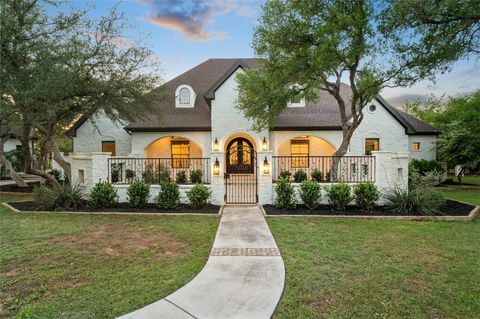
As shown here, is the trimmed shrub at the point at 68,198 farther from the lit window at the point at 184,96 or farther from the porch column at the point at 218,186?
the lit window at the point at 184,96

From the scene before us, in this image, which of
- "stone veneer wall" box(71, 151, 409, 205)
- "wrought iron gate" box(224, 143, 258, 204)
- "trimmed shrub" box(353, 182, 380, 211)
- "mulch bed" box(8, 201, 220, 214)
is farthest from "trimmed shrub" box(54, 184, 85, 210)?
"trimmed shrub" box(353, 182, 380, 211)

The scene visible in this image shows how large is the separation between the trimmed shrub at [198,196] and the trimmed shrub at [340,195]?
459 centimetres

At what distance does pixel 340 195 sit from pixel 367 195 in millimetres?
987

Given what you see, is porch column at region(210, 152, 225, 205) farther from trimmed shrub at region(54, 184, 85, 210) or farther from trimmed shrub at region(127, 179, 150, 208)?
trimmed shrub at region(54, 184, 85, 210)

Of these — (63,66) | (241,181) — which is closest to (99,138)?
(63,66)

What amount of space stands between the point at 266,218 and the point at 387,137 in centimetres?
1249

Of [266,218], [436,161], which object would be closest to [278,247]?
[266,218]

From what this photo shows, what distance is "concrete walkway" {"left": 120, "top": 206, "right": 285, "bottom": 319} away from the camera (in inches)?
Result: 131

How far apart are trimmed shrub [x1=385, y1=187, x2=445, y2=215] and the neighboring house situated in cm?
538

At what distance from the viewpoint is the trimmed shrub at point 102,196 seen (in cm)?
952

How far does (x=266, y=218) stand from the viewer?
8297mm

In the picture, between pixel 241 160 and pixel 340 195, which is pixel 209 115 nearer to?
pixel 241 160

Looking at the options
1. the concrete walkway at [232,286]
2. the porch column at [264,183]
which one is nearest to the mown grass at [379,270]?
the concrete walkway at [232,286]

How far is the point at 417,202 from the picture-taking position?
8898 mm
